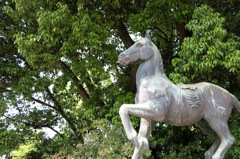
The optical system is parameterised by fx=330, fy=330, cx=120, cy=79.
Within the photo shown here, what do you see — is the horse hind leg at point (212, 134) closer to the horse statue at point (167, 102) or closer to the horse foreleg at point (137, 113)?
the horse statue at point (167, 102)

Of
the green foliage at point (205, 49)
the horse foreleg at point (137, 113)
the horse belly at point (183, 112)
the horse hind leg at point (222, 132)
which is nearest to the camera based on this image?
the horse foreleg at point (137, 113)

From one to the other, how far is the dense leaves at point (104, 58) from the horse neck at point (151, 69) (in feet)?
5.19

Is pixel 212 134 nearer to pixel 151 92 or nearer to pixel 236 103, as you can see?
pixel 236 103

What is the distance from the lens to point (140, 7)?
7.26m

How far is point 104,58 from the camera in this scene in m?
7.36

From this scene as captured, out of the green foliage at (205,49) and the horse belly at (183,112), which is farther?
the green foliage at (205,49)

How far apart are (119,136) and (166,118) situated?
8.95 ft

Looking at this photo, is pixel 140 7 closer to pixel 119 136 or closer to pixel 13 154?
pixel 119 136

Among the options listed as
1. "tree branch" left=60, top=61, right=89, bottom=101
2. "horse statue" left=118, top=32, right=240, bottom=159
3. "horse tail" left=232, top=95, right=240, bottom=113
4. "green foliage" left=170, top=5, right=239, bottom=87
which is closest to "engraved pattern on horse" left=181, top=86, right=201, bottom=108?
"horse statue" left=118, top=32, right=240, bottom=159

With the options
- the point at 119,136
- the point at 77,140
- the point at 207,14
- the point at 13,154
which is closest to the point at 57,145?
the point at 77,140

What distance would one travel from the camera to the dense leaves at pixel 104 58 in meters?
5.64


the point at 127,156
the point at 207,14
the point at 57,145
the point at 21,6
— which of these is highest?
the point at 21,6

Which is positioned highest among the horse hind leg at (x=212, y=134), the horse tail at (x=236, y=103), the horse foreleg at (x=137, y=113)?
the horse foreleg at (x=137, y=113)

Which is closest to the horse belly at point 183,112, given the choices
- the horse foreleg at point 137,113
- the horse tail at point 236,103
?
the horse foreleg at point 137,113
